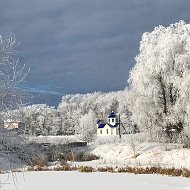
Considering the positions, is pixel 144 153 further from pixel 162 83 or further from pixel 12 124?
pixel 12 124

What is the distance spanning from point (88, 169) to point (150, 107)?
20.6 m

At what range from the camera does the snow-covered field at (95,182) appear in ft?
34.7

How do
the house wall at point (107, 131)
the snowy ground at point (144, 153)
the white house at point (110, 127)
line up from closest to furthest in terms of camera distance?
the snowy ground at point (144, 153) → the white house at point (110, 127) → the house wall at point (107, 131)

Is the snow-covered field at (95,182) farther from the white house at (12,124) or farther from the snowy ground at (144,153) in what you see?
the snowy ground at (144,153)

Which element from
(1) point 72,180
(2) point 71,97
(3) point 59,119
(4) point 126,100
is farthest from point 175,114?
(2) point 71,97

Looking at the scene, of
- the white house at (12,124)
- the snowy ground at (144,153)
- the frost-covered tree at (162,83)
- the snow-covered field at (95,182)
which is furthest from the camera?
the frost-covered tree at (162,83)

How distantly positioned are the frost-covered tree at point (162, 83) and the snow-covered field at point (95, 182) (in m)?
20.1

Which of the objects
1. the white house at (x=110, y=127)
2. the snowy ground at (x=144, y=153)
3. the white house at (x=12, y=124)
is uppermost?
the white house at (x=110, y=127)

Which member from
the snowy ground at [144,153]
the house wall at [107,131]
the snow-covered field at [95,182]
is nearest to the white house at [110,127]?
the house wall at [107,131]

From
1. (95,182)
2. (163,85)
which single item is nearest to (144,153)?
(163,85)

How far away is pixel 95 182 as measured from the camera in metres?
11.4

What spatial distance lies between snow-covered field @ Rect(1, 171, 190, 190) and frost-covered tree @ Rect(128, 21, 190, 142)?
20.1 m

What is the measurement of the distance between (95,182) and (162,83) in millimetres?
23543

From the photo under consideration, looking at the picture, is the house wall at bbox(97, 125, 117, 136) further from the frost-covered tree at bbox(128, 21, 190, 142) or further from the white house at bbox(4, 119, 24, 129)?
the white house at bbox(4, 119, 24, 129)
